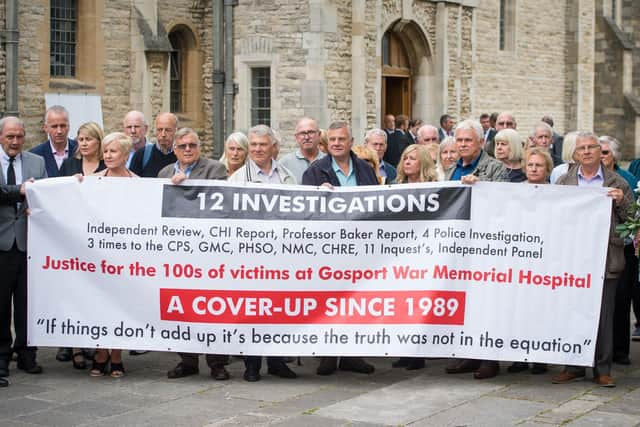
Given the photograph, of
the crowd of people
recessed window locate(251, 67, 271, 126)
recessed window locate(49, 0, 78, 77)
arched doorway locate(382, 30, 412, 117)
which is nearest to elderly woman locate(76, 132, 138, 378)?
the crowd of people

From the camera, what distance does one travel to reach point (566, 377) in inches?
345

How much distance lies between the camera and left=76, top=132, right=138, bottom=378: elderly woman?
8.88 metres

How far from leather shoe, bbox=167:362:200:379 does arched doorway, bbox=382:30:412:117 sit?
63.6 ft

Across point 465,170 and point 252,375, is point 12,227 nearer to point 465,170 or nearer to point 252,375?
point 252,375

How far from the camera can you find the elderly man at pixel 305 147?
1026 cm

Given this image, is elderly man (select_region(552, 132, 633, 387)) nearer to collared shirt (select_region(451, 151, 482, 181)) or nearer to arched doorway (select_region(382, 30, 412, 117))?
collared shirt (select_region(451, 151, 482, 181))

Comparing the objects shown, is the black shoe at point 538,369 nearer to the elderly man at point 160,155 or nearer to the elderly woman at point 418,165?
the elderly woman at point 418,165

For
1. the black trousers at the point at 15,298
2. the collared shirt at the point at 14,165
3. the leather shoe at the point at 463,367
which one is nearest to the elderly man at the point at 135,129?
the collared shirt at the point at 14,165

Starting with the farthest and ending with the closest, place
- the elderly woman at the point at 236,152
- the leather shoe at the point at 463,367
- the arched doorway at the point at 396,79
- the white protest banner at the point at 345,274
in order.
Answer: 1. the arched doorway at the point at 396,79
2. the elderly woman at the point at 236,152
3. the leather shoe at the point at 463,367
4. the white protest banner at the point at 345,274

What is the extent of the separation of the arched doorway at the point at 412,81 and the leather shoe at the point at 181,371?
19.5 meters

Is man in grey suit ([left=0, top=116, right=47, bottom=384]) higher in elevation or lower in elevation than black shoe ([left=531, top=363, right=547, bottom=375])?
higher

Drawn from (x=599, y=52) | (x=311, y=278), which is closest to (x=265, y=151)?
(x=311, y=278)

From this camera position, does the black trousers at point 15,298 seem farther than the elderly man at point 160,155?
No

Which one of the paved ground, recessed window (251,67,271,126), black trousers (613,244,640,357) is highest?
recessed window (251,67,271,126)
